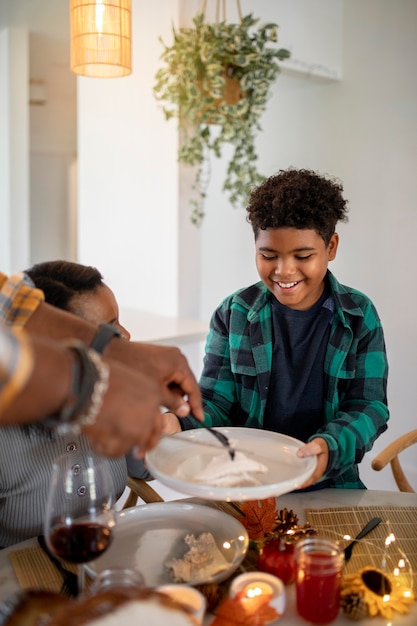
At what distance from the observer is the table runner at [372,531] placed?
128 cm

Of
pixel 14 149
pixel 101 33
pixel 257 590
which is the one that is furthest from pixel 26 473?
pixel 14 149

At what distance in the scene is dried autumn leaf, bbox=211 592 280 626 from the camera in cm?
103

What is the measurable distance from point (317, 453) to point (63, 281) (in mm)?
681

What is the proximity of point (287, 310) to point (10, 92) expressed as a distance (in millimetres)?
3883

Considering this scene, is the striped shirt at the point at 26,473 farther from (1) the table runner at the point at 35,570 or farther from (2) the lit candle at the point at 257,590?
(2) the lit candle at the point at 257,590

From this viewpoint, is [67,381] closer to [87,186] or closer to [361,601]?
[361,601]

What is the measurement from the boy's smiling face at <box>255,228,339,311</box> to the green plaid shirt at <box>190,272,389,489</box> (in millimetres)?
104

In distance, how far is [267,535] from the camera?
1.34 m

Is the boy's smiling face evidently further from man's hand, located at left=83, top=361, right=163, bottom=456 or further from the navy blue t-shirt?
man's hand, located at left=83, top=361, right=163, bottom=456

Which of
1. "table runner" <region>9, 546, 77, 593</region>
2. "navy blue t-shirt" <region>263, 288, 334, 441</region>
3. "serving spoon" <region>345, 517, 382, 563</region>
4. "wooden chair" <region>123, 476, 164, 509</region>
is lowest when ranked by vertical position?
"wooden chair" <region>123, 476, 164, 509</region>

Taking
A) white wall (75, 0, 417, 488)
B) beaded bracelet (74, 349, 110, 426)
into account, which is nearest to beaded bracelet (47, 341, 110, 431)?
beaded bracelet (74, 349, 110, 426)

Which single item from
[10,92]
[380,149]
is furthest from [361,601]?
[10,92]

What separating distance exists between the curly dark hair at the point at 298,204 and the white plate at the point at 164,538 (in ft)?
2.29

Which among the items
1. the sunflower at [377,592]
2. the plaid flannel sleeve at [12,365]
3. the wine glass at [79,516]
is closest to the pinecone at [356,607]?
the sunflower at [377,592]
